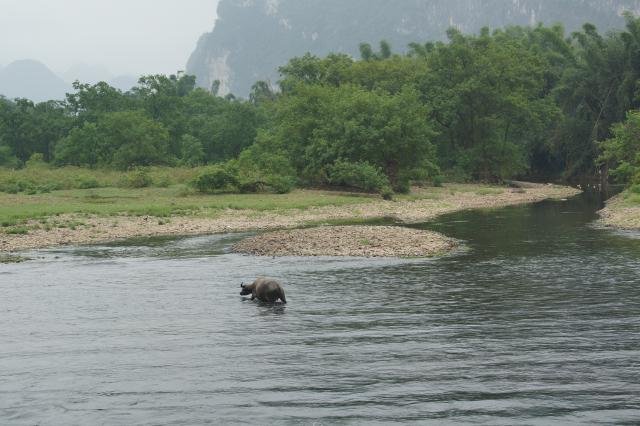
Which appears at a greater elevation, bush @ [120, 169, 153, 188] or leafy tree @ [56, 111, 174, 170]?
leafy tree @ [56, 111, 174, 170]

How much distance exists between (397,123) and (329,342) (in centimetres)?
5912

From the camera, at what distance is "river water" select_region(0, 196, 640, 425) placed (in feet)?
44.6

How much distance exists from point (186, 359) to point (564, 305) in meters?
12.4

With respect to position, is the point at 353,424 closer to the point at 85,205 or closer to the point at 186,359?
the point at 186,359

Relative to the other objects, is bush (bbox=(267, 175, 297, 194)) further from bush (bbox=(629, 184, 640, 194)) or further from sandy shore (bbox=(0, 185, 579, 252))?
bush (bbox=(629, 184, 640, 194))

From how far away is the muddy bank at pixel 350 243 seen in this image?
117ft

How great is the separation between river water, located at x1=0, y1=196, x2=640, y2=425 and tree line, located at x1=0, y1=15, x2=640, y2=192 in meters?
41.6

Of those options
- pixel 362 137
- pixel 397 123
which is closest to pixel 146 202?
pixel 362 137

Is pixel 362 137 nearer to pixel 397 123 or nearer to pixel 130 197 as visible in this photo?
pixel 397 123

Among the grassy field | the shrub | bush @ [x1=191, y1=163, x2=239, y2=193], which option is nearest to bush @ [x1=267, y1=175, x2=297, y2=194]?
the grassy field

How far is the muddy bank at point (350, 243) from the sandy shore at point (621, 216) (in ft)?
43.4

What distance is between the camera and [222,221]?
5225cm

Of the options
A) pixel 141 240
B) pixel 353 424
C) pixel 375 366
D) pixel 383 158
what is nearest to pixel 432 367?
pixel 375 366

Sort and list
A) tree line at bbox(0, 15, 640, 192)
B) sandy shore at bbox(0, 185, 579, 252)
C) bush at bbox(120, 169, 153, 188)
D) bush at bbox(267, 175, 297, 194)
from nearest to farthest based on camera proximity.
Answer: sandy shore at bbox(0, 185, 579, 252) < bush at bbox(267, 175, 297, 194) < tree line at bbox(0, 15, 640, 192) < bush at bbox(120, 169, 153, 188)
